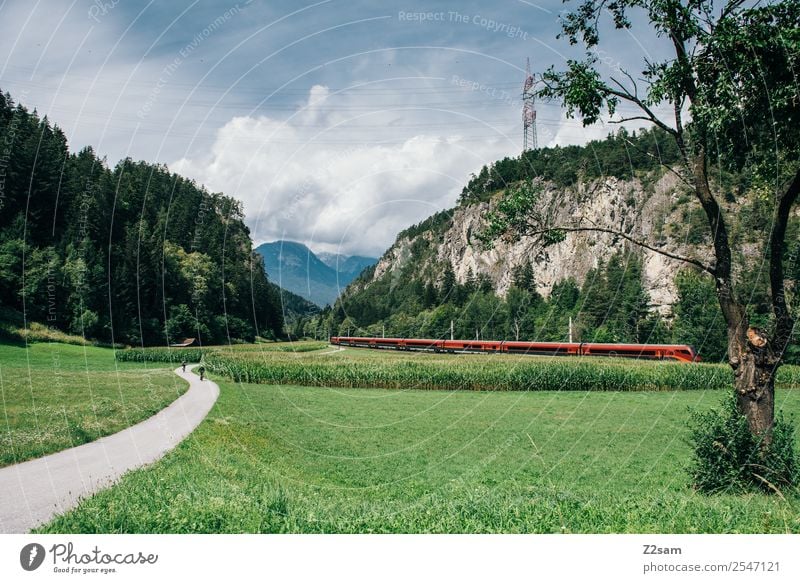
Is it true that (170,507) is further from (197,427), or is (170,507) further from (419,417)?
(419,417)

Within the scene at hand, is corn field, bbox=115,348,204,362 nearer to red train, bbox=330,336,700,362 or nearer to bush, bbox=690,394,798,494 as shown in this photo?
bush, bbox=690,394,798,494

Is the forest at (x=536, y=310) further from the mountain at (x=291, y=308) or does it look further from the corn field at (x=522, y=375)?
the corn field at (x=522, y=375)

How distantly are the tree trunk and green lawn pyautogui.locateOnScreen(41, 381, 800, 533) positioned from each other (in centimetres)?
113

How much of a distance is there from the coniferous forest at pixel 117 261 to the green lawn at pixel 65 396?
104 cm

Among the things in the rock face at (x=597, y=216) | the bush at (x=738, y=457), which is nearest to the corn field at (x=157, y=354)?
the rock face at (x=597, y=216)

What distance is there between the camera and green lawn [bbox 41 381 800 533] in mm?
6176

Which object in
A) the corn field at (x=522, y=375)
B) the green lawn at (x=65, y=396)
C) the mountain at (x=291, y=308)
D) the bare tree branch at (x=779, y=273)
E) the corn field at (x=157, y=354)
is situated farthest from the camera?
the corn field at (x=522, y=375)

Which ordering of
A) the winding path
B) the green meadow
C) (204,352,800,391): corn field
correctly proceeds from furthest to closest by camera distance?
(204,352,800,391): corn field
the winding path
the green meadow

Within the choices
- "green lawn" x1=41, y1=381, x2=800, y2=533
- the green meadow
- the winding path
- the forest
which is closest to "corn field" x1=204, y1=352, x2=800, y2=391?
the green meadow

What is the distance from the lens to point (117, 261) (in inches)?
664

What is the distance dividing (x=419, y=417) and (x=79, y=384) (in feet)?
41.1

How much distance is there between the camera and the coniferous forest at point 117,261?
47.5 feet

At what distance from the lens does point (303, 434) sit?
1608 centimetres

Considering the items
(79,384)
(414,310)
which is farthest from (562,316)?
(79,384)
